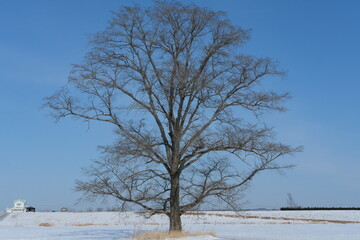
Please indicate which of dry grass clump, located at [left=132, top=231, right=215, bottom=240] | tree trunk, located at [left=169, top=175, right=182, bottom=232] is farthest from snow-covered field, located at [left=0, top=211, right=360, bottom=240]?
tree trunk, located at [left=169, top=175, right=182, bottom=232]

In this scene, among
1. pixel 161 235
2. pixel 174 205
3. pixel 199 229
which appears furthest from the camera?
pixel 199 229

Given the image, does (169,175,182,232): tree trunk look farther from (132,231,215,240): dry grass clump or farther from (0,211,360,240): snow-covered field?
(0,211,360,240): snow-covered field

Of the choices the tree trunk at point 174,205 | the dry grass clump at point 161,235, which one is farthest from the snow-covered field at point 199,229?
the tree trunk at point 174,205

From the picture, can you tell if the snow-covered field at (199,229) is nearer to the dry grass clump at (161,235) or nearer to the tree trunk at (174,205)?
the dry grass clump at (161,235)

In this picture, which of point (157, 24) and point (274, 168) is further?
point (157, 24)

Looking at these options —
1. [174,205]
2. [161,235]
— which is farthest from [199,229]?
[161,235]

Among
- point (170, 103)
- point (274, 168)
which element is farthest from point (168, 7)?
point (274, 168)

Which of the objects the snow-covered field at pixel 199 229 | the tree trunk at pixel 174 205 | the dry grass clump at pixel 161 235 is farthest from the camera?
the snow-covered field at pixel 199 229

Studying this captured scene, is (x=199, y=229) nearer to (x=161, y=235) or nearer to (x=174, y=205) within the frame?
(x=174, y=205)

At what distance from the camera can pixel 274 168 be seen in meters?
21.8

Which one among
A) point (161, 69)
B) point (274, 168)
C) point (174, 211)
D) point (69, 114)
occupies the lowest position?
point (174, 211)

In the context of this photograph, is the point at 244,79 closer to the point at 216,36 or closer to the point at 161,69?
the point at 216,36

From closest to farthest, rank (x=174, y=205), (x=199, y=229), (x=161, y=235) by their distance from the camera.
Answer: (x=161, y=235) < (x=174, y=205) < (x=199, y=229)

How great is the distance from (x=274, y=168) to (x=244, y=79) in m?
4.52
